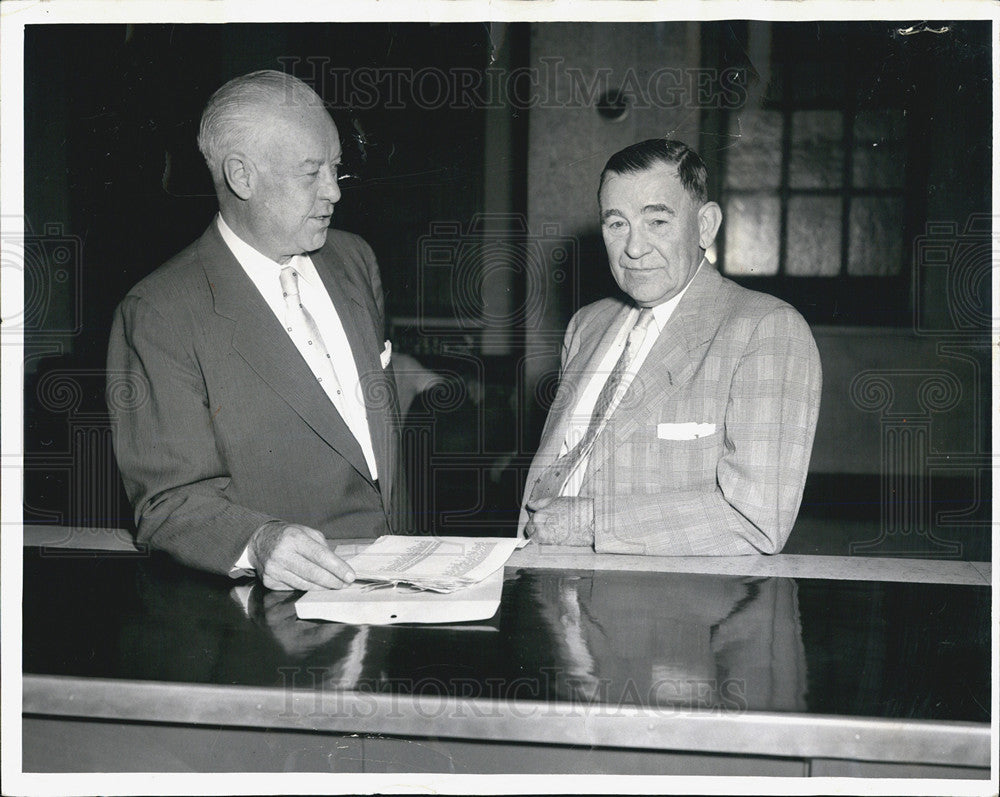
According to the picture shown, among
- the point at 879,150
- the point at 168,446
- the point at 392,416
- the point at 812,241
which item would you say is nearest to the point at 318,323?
the point at 392,416

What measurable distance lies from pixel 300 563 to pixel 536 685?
418 mm

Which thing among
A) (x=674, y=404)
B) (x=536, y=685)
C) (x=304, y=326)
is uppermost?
(x=304, y=326)

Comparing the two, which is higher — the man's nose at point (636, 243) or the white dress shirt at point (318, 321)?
the man's nose at point (636, 243)

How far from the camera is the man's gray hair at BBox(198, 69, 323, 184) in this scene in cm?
170

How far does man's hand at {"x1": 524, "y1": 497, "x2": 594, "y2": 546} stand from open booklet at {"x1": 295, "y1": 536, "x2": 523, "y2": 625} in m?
0.27

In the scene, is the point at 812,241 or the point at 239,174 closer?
the point at 239,174

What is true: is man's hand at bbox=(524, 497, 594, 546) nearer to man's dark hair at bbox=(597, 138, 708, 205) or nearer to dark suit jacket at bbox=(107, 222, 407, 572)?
dark suit jacket at bbox=(107, 222, 407, 572)

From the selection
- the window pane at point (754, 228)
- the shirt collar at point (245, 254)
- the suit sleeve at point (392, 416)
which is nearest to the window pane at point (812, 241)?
the window pane at point (754, 228)

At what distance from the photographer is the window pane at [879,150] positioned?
405 cm

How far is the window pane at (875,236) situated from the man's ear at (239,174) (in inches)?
125

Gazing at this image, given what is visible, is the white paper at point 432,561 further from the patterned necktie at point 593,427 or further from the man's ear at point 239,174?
the man's ear at point 239,174

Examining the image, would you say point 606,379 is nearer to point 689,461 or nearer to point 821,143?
point 689,461

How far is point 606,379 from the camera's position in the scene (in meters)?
1.89

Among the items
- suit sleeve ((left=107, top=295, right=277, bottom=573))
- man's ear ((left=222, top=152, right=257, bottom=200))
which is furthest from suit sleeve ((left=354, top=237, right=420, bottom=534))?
suit sleeve ((left=107, top=295, right=277, bottom=573))
